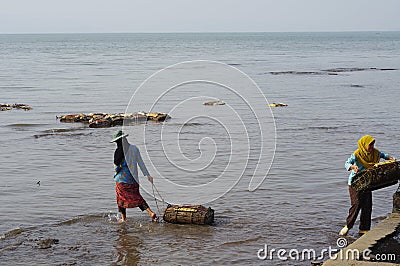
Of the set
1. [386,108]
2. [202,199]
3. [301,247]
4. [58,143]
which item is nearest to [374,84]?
[386,108]

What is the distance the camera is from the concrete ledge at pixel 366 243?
605 centimetres

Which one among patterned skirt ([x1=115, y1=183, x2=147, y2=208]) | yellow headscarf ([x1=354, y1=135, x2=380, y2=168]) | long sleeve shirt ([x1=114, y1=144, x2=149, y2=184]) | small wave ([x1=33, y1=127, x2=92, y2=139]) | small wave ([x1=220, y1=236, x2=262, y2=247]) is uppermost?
yellow headscarf ([x1=354, y1=135, x2=380, y2=168])

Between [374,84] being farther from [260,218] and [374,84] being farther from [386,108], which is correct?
[260,218]

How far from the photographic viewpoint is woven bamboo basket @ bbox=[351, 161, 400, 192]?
315 inches

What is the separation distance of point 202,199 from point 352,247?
15.6 feet

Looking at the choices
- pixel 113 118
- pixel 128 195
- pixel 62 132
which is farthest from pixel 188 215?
pixel 113 118

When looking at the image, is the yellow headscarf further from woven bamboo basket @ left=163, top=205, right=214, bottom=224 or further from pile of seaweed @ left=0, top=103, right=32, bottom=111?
pile of seaweed @ left=0, top=103, right=32, bottom=111

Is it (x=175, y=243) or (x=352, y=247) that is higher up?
(x=352, y=247)

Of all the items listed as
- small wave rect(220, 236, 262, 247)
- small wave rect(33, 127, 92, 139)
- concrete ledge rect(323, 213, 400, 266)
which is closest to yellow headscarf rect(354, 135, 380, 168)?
concrete ledge rect(323, 213, 400, 266)

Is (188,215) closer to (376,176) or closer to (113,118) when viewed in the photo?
(376,176)

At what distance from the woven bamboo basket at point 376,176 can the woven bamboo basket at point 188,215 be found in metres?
2.32

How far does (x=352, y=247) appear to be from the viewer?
6633 mm

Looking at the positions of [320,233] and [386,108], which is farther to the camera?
[386,108]

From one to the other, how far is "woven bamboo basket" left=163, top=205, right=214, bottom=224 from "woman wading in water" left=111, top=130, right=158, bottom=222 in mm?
341
